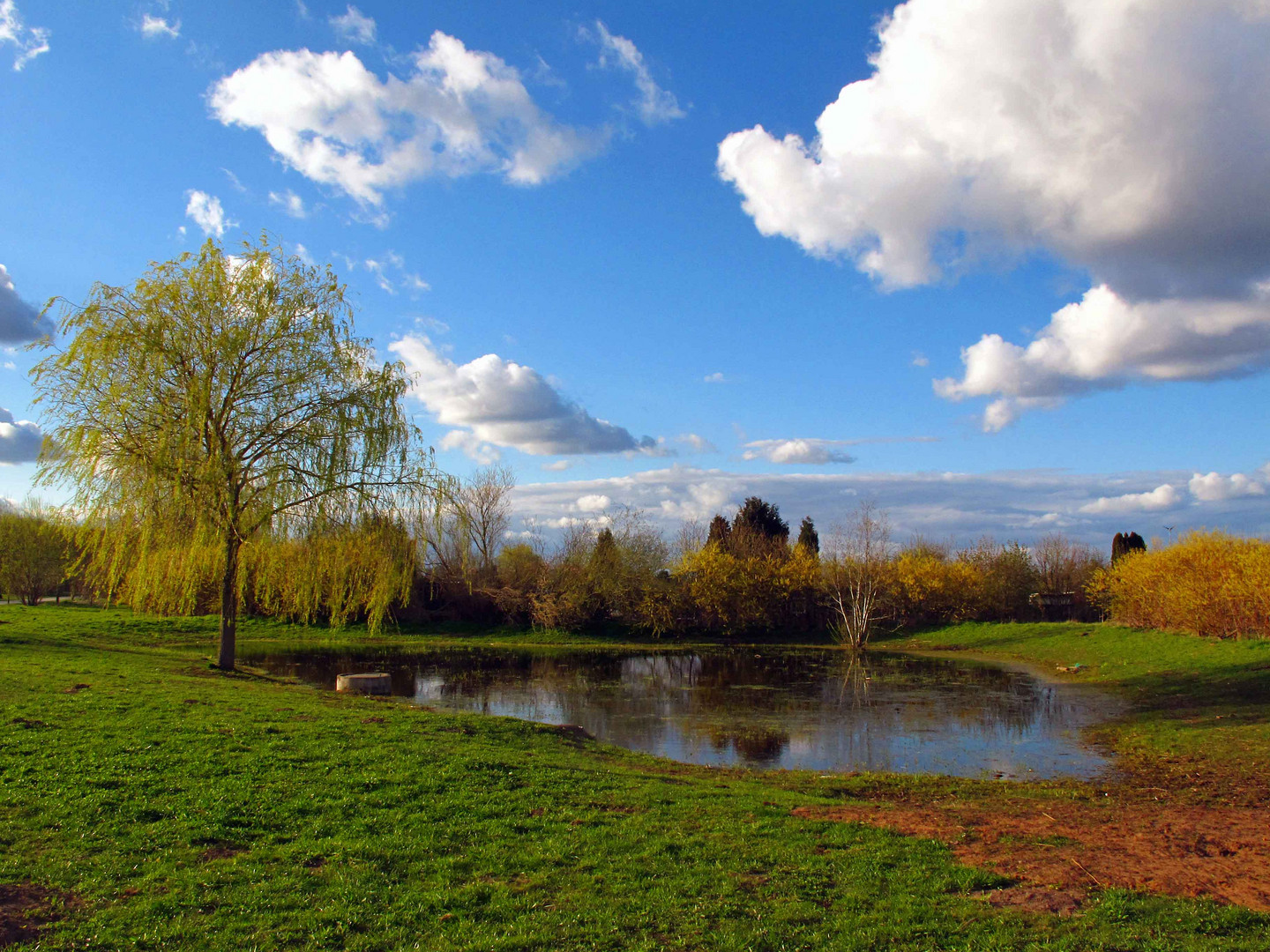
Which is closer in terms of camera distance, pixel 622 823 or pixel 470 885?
pixel 470 885

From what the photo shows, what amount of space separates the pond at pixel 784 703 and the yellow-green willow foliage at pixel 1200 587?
700 cm

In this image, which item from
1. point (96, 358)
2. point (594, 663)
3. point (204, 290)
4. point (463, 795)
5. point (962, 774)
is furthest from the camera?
point (594, 663)

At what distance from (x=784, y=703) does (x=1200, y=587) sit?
19192 millimetres

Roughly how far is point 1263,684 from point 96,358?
3129 centimetres

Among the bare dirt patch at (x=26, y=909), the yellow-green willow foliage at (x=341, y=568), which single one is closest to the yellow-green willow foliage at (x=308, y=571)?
the yellow-green willow foliage at (x=341, y=568)

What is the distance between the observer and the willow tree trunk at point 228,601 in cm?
1903

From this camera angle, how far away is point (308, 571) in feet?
63.9

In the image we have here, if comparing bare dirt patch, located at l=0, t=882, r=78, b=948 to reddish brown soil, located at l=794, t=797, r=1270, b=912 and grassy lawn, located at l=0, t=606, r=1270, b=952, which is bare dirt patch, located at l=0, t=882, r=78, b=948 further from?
reddish brown soil, located at l=794, t=797, r=1270, b=912

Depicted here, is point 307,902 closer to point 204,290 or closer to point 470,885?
point 470,885

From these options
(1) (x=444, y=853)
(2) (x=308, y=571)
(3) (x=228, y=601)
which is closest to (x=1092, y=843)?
(1) (x=444, y=853)

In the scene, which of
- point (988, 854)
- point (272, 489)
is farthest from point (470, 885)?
point (272, 489)

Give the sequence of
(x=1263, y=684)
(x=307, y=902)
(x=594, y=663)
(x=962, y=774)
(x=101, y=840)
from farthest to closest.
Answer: (x=594, y=663) < (x=1263, y=684) < (x=962, y=774) < (x=101, y=840) < (x=307, y=902)

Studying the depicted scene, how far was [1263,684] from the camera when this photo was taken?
20.7 m

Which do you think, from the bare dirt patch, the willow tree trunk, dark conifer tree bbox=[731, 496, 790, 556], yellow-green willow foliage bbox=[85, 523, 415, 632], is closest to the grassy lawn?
the bare dirt patch
